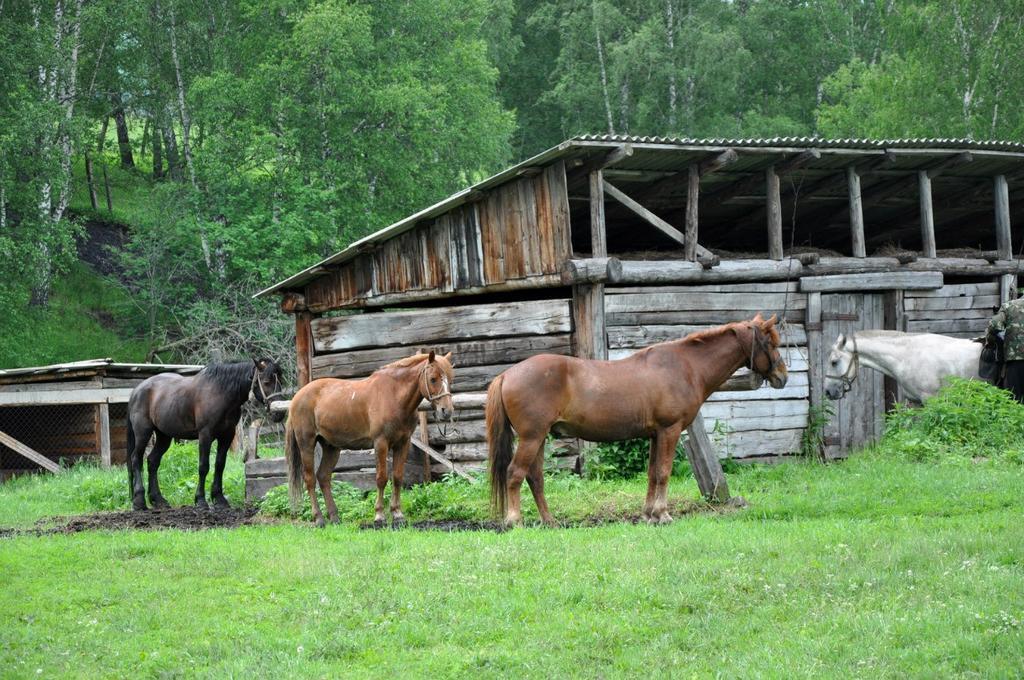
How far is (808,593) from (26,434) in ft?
66.1

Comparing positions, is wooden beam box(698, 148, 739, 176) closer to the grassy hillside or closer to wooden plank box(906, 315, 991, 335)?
wooden plank box(906, 315, 991, 335)

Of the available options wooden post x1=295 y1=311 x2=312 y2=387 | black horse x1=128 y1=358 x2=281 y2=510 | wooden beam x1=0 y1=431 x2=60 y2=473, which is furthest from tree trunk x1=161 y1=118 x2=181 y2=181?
black horse x1=128 y1=358 x2=281 y2=510

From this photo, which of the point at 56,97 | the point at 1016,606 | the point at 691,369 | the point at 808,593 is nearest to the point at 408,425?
the point at 691,369

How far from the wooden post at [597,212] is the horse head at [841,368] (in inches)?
141

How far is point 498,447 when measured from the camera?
10.8 metres

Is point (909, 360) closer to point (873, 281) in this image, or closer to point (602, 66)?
point (873, 281)

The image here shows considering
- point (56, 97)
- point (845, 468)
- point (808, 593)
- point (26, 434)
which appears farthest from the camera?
point (56, 97)

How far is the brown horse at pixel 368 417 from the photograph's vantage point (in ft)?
37.0

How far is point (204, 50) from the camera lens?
115 feet

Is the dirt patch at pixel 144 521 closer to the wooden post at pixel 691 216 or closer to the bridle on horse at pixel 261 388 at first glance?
the bridle on horse at pixel 261 388

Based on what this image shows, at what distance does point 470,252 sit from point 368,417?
4.88m

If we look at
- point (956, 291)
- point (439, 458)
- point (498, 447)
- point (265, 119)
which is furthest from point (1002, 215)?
point (265, 119)

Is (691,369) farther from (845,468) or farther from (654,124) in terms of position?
(654,124)

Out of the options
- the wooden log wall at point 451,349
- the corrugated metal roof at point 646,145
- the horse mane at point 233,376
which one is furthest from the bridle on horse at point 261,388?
the corrugated metal roof at point 646,145
